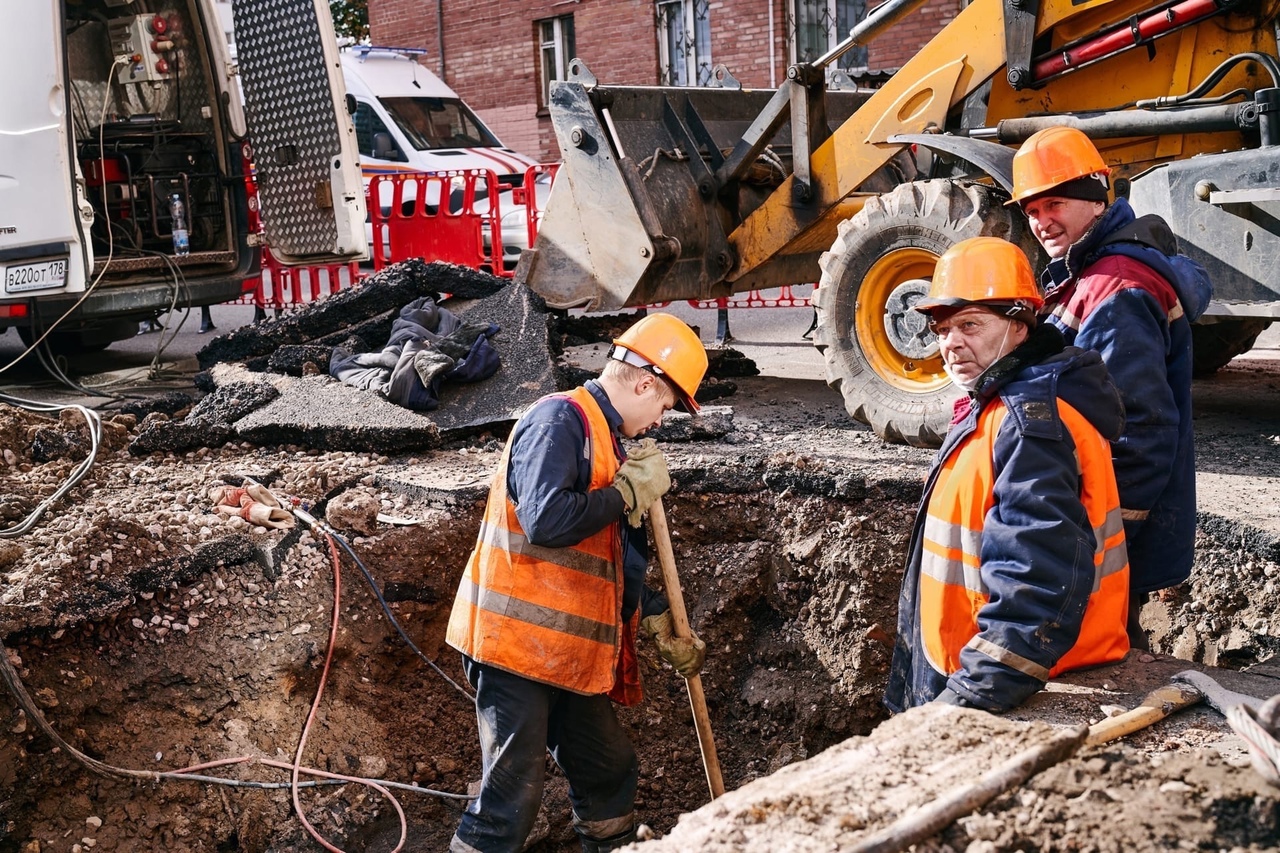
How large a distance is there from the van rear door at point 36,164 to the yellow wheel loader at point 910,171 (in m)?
2.83

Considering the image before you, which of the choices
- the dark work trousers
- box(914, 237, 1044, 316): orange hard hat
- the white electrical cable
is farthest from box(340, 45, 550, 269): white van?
box(914, 237, 1044, 316): orange hard hat

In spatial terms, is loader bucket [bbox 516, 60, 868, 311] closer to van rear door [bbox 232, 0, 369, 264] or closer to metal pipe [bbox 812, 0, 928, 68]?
metal pipe [bbox 812, 0, 928, 68]

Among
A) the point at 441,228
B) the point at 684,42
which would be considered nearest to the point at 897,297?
the point at 441,228

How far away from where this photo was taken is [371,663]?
492 centimetres

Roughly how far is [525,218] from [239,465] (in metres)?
5.81

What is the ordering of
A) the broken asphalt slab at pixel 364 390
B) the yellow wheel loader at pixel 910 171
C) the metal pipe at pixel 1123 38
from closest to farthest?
1. the yellow wheel loader at pixel 910 171
2. the metal pipe at pixel 1123 38
3. the broken asphalt slab at pixel 364 390

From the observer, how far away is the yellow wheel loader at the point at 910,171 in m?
5.30

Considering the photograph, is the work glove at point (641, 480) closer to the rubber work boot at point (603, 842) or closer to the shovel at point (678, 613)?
the shovel at point (678, 613)

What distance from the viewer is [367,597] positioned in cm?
499

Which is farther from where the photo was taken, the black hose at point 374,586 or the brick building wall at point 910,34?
the brick building wall at point 910,34

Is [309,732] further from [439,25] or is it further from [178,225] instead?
[439,25]

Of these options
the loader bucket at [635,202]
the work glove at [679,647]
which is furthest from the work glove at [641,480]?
the loader bucket at [635,202]

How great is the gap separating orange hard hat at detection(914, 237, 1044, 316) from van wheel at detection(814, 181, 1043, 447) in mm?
2800

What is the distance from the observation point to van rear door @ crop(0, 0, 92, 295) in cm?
718
